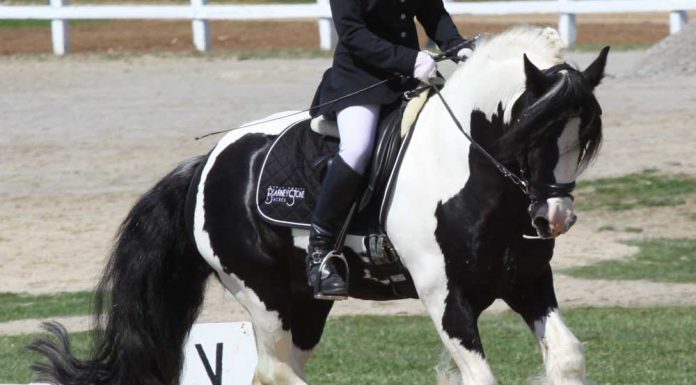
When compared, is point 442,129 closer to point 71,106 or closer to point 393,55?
point 393,55

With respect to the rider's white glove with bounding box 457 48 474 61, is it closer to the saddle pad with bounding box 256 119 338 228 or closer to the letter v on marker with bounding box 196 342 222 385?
the saddle pad with bounding box 256 119 338 228

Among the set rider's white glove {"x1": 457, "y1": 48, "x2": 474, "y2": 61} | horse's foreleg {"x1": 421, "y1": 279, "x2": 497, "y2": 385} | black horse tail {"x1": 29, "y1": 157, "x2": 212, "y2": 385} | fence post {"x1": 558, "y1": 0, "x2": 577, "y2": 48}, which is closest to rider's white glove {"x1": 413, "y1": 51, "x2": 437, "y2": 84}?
rider's white glove {"x1": 457, "y1": 48, "x2": 474, "y2": 61}

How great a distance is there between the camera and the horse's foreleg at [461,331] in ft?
17.5

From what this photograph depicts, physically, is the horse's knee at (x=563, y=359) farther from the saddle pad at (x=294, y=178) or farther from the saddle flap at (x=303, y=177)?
the saddle pad at (x=294, y=178)

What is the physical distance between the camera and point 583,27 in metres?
23.7

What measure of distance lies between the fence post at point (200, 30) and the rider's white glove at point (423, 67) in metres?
14.4

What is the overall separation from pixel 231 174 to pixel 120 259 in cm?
72

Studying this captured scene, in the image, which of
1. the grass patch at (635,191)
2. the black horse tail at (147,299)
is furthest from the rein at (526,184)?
the grass patch at (635,191)

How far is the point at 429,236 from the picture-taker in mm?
5480

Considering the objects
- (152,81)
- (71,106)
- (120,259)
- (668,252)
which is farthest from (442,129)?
(152,81)

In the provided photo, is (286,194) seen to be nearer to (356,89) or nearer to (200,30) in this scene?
(356,89)

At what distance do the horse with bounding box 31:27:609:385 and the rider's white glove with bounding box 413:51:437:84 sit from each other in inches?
4.2

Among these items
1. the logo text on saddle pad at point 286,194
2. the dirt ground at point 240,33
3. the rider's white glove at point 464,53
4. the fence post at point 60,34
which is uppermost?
the rider's white glove at point 464,53

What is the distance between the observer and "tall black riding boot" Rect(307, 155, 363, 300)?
566 cm
